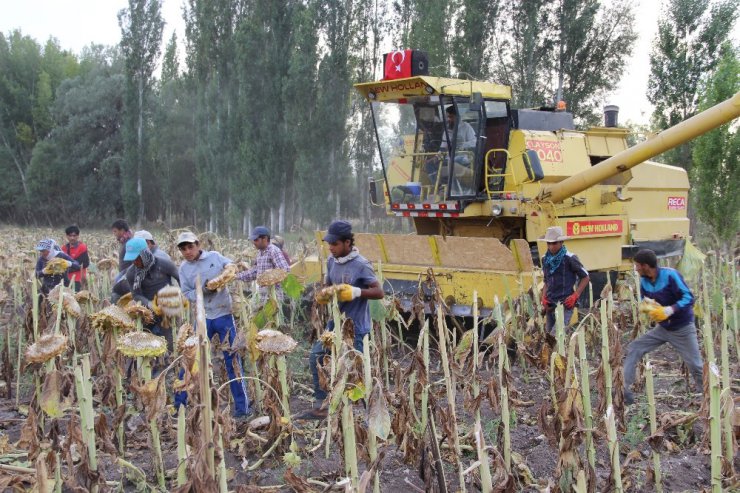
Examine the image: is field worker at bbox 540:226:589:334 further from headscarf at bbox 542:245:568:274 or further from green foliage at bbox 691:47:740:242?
green foliage at bbox 691:47:740:242

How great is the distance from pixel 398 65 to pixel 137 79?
2444 cm

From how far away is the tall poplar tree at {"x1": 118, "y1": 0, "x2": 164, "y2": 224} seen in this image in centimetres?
2920

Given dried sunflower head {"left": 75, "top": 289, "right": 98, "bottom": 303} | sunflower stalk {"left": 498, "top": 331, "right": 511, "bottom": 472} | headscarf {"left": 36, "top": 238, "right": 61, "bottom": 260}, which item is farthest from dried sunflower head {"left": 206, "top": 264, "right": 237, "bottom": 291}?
headscarf {"left": 36, "top": 238, "right": 61, "bottom": 260}

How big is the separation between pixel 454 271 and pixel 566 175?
216 cm

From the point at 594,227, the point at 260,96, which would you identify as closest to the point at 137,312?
the point at 594,227

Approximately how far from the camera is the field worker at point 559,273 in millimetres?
5934

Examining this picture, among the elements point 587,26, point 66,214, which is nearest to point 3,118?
point 66,214

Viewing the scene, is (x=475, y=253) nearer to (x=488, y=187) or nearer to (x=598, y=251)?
(x=488, y=187)

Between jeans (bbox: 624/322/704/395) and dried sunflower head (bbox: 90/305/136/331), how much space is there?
11.3 ft

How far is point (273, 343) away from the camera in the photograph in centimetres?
347

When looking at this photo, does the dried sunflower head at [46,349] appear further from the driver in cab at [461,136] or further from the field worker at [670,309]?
the driver in cab at [461,136]

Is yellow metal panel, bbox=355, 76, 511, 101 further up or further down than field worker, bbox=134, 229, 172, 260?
further up

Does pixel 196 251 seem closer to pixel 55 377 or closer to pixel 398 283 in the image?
pixel 55 377

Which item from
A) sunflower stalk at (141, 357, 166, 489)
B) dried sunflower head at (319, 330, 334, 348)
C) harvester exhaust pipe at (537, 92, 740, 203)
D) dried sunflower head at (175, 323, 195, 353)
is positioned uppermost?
harvester exhaust pipe at (537, 92, 740, 203)
